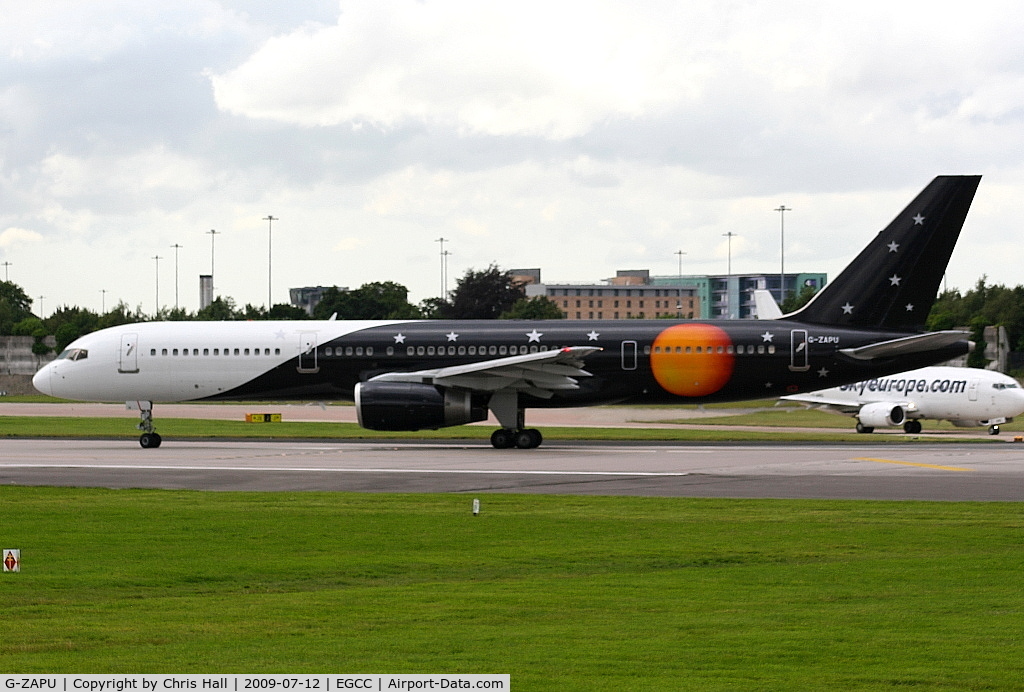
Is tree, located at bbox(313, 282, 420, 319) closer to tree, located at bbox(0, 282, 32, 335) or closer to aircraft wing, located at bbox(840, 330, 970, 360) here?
tree, located at bbox(0, 282, 32, 335)

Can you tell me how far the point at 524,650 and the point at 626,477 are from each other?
16772 mm

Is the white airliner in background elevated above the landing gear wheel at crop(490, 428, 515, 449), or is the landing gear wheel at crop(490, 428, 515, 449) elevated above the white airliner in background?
the white airliner in background

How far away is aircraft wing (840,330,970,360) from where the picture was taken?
34969 millimetres

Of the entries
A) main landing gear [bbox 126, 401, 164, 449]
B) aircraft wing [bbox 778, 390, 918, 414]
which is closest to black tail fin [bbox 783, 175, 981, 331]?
aircraft wing [bbox 778, 390, 918, 414]

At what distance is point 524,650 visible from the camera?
10016mm

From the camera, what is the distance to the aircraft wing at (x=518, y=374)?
34.7 m

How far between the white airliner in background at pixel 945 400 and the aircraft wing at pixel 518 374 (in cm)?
1788

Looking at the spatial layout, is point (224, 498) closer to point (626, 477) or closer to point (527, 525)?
point (527, 525)

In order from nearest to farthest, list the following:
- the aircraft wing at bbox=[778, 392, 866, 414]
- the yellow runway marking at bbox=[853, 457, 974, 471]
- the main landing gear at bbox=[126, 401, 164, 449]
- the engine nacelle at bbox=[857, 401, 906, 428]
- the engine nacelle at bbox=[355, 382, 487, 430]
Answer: the yellow runway marking at bbox=[853, 457, 974, 471], the engine nacelle at bbox=[355, 382, 487, 430], the main landing gear at bbox=[126, 401, 164, 449], the engine nacelle at bbox=[857, 401, 906, 428], the aircraft wing at bbox=[778, 392, 866, 414]

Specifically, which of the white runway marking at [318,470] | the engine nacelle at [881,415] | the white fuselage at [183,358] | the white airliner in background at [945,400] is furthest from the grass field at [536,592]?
the white airliner in background at [945,400]

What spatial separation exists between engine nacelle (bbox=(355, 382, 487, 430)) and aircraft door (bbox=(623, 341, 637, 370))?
16.5 ft

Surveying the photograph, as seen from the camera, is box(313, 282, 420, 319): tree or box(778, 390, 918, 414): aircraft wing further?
box(313, 282, 420, 319): tree

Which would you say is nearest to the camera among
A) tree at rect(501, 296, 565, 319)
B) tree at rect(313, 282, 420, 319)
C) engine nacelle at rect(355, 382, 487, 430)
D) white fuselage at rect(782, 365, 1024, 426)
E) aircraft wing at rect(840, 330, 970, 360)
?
engine nacelle at rect(355, 382, 487, 430)

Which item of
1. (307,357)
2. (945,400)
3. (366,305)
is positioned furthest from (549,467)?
(366,305)
